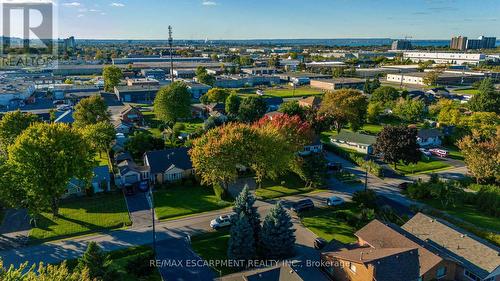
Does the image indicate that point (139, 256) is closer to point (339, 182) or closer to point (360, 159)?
point (339, 182)

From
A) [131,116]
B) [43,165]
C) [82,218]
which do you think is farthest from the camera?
[131,116]

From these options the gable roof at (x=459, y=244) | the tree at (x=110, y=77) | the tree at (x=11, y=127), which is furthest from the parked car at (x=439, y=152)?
the tree at (x=110, y=77)

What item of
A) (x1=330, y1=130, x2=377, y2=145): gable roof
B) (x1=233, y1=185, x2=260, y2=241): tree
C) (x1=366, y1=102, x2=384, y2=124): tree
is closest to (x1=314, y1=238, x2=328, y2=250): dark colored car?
(x1=233, y1=185, x2=260, y2=241): tree

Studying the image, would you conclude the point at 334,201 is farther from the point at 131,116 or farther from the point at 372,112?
the point at 131,116

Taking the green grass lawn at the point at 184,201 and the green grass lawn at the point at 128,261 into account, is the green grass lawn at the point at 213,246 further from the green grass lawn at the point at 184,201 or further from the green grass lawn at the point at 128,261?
the green grass lawn at the point at 184,201

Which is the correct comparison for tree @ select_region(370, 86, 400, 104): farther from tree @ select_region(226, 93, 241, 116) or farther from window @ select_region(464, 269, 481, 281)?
window @ select_region(464, 269, 481, 281)

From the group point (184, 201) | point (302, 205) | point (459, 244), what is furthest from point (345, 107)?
point (459, 244)
